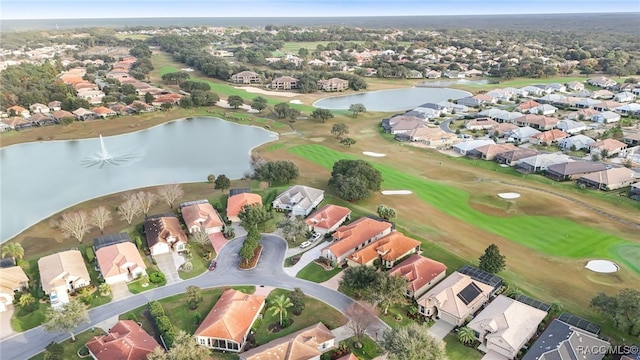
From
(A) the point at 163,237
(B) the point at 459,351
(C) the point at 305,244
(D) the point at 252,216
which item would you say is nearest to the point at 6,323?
(A) the point at 163,237

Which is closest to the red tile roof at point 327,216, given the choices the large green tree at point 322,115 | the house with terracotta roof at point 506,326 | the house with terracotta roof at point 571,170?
the house with terracotta roof at point 506,326

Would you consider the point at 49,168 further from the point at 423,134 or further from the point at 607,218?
the point at 607,218

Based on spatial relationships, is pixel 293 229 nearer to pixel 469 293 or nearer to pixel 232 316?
pixel 232 316

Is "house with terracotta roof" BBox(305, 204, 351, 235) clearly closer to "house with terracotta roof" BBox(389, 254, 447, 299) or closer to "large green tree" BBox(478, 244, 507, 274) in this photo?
"house with terracotta roof" BBox(389, 254, 447, 299)

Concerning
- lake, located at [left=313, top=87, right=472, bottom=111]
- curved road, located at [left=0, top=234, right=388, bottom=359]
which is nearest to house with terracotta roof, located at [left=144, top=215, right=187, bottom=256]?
curved road, located at [left=0, top=234, right=388, bottom=359]

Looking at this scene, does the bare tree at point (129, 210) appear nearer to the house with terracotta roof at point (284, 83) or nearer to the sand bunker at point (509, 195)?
the sand bunker at point (509, 195)

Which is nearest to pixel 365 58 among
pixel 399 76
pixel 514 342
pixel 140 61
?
pixel 399 76
